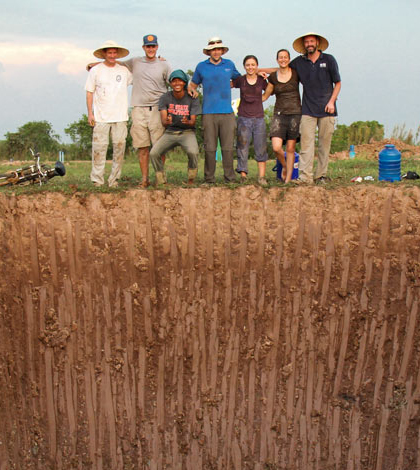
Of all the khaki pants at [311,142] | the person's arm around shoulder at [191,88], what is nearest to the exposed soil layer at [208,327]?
the khaki pants at [311,142]

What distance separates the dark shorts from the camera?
8031mm

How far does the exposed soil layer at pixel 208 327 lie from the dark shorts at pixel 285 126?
Result: 1183mm

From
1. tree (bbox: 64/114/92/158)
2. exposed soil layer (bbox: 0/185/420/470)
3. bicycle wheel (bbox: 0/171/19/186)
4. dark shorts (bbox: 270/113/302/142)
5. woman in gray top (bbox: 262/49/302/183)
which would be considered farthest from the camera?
tree (bbox: 64/114/92/158)

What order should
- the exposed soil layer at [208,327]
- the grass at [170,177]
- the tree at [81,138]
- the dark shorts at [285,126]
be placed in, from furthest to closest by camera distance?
the tree at [81,138]
the dark shorts at [285,126]
the grass at [170,177]
the exposed soil layer at [208,327]

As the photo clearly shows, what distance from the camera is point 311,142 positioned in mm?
7871

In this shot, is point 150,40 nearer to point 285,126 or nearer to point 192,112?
point 192,112

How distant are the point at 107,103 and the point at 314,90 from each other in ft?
8.49

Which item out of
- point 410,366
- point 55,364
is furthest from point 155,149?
point 410,366

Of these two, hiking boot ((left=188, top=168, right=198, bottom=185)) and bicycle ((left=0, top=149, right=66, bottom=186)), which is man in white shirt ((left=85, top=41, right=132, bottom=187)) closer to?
bicycle ((left=0, top=149, right=66, bottom=186))

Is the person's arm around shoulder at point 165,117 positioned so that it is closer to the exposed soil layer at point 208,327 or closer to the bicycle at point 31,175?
the exposed soil layer at point 208,327

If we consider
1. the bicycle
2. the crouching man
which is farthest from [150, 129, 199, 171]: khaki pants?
the bicycle

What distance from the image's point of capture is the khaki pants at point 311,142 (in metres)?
7.80

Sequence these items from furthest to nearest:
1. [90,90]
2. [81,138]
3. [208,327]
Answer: [81,138]
[90,90]
[208,327]

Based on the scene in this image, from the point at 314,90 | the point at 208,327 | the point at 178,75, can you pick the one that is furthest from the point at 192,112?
the point at 208,327
